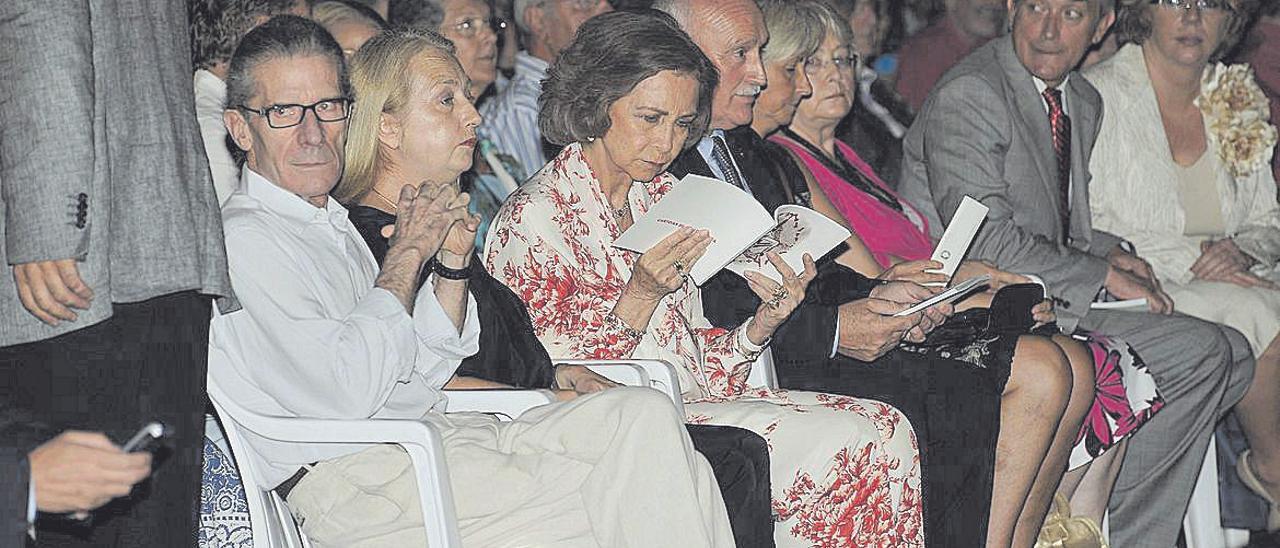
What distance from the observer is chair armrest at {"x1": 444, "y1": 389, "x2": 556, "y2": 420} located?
3.13 metres

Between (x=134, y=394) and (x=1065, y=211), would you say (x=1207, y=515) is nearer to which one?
(x=1065, y=211)

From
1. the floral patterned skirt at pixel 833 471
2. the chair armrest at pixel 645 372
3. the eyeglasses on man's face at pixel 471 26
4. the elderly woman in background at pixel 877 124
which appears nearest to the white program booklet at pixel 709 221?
the chair armrest at pixel 645 372

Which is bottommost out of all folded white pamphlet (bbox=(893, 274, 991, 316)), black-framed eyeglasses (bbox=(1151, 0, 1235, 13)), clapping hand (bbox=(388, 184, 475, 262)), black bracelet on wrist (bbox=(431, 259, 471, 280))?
folded white pamphlet (bbox=(893, 274, 991, 316))

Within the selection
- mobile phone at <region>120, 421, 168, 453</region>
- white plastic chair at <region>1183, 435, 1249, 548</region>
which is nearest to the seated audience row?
white plastic chair at <region>1183, 435, 1249, 548</region>

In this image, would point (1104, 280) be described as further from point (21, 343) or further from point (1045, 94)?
point (21, 343)

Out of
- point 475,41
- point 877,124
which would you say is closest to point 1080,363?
point 475,41

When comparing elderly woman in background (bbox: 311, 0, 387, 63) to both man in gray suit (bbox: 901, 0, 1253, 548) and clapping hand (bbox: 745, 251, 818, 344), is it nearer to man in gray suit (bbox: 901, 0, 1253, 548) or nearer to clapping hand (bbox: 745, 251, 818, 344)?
clapping hand (bbox: 745, 251, 818, 344)

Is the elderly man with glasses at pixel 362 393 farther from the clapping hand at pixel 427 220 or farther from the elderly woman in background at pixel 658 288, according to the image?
the elderly woman in background at pixel 658 288

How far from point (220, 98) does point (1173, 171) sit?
2.98 metres

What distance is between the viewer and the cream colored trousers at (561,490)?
9.01ft

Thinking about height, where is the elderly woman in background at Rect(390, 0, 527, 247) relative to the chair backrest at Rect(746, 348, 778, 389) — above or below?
above

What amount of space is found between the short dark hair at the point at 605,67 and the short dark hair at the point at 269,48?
797 mm

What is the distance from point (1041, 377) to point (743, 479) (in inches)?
43.9

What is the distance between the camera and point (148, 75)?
2529mm
